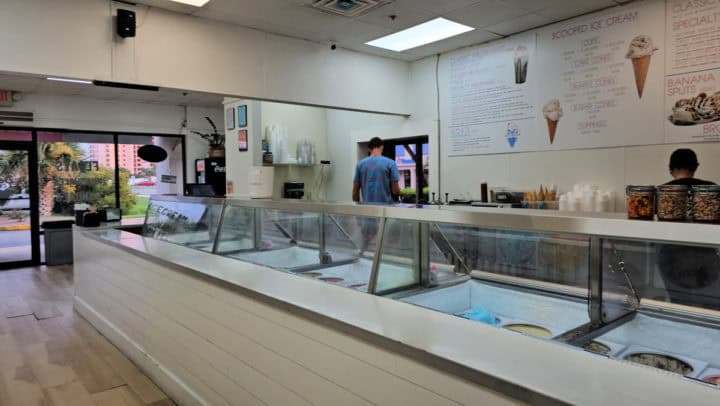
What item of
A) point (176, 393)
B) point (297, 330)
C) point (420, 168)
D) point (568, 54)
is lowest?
point (176, 393)

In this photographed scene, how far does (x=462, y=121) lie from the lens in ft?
18.0

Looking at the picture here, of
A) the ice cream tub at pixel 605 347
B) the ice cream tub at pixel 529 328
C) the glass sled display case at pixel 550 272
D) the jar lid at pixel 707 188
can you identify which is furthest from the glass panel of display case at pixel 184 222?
the jar lid at pixel 707 188

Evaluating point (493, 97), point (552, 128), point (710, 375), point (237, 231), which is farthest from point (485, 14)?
point (710, 375)

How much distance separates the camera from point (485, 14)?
14.4 feet

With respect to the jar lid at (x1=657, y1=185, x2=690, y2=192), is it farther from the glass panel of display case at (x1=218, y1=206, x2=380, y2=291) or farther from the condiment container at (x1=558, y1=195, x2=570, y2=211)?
the condiment container at (x1=558, y1=195, x2=570, y2=211)

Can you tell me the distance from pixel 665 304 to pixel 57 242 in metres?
8.72

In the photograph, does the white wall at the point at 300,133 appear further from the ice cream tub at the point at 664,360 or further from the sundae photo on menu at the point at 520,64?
the ice cream tub at the point at 664,360

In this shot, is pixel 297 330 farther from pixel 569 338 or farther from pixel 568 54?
pixel 568 54

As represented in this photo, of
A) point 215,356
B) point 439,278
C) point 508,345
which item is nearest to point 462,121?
point 439,278

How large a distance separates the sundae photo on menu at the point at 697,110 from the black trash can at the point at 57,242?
8.62 meters

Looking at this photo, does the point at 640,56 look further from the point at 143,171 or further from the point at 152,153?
the point at 143,171

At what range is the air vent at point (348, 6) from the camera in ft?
13.4

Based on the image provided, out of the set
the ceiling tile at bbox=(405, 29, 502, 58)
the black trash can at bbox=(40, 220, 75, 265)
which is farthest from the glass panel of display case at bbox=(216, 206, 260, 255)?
the black trash can at bbox=(40, 220, 75, 265)

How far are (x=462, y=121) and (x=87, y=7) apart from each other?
3811 mm
